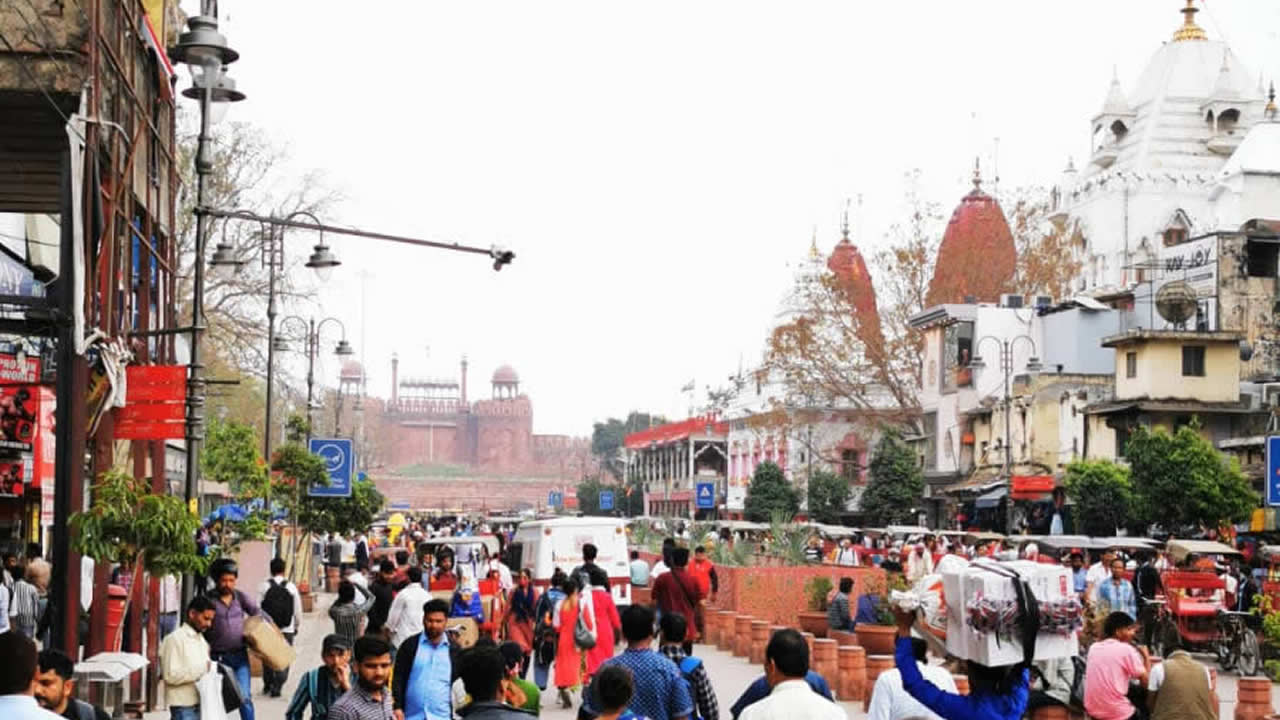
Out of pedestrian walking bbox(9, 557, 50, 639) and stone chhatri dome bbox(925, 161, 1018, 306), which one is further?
stone chhatri dome bbox(925, 161, 1018, 306)

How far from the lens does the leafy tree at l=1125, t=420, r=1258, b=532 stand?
41.4 meters

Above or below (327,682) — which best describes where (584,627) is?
below

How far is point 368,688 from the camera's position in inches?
347

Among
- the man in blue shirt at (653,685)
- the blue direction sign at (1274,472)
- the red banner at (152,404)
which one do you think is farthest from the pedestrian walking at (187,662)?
the blue direction sign at (1274,472)

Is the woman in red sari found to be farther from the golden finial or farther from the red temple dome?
the red temple dome

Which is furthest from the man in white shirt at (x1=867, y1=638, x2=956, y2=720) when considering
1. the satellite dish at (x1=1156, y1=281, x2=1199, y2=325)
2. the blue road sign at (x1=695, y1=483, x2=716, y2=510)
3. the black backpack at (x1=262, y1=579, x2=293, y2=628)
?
the blue road sign at (x1=695, y1=483, x2=716, y2=510)

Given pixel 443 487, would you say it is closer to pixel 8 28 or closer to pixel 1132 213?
pixel 1132 213

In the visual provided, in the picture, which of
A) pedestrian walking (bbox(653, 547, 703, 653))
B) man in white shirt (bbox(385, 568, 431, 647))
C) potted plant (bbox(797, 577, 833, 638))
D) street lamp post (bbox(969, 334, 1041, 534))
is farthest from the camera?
street lamp post (bbox(969, 334, 1041, 534))

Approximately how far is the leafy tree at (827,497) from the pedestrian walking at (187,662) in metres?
63.7

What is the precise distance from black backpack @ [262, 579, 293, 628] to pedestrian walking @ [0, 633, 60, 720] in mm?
11634

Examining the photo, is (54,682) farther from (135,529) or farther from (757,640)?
(757,640)

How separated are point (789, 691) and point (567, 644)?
10049mm

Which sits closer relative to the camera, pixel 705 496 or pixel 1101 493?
pixel 1101 493

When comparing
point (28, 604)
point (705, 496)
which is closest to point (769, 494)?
point (705, 496)
